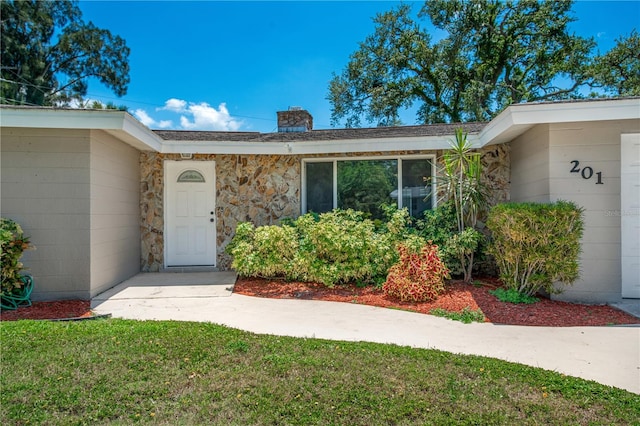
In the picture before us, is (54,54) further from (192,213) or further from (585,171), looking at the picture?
(585,171)

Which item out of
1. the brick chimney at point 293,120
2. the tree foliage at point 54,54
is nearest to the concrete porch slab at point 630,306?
the brick chimney at point 293,120

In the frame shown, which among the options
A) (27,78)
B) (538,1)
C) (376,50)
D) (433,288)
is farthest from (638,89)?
(27,78)

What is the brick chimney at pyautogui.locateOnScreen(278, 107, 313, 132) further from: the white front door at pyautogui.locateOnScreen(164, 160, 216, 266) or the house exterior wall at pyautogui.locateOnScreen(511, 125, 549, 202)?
the house exterior wall at pyautogui.locateOnScreen(511, 125, 549, 202)

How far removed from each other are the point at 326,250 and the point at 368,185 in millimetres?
2108

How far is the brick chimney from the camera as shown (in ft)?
32.1

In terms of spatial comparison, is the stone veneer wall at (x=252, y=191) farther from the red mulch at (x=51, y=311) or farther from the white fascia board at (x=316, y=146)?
the red mulch at (x=51, y=311)

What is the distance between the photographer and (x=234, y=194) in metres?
8.02

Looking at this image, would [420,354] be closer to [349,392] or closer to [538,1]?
[349,392]

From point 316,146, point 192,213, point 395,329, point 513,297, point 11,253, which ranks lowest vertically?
point 395,329

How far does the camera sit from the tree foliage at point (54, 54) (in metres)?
19.7

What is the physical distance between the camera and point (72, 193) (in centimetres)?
553

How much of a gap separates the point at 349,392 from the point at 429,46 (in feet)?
66.3

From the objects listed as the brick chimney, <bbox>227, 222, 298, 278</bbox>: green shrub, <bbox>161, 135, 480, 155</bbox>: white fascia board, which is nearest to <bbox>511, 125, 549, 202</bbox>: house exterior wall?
<bbox>161, 135, 480, 155</bbox>: white fascia board

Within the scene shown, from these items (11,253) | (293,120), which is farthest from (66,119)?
(293,120)
